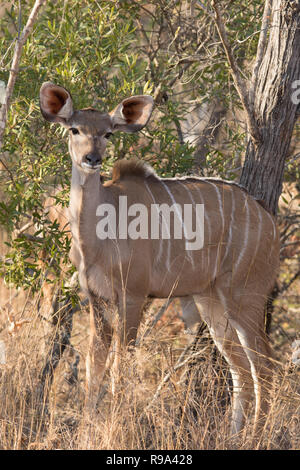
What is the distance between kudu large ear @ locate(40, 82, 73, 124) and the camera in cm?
318

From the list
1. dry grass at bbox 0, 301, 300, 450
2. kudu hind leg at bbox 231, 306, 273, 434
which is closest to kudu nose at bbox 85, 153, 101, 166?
dry grass at bbox 0, 301, 300, 450

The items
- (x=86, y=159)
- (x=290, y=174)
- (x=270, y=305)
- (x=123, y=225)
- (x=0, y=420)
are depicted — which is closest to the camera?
(x=0, y=420)

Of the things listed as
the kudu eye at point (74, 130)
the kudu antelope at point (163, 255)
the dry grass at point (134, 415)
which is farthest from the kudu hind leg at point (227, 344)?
the kudu eye at point (74, 130)

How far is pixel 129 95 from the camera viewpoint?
3600 mm

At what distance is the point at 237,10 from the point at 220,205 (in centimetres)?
129

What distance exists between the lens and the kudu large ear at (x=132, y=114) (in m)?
3.33

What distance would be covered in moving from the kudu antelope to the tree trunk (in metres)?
0.16

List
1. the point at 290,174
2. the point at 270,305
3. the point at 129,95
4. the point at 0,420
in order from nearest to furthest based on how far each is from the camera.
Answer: the point at 0,420, the point at 129,95, the point at 270,305, the point at 290,174

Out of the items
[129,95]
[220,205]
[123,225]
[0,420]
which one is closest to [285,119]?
[220,205]

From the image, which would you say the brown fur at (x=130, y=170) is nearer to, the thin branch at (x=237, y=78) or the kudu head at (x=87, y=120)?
the kudu head at (x=87, y=120)

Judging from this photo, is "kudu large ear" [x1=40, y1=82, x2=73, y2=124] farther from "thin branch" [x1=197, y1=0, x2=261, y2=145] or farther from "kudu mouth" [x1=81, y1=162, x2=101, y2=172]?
"thin branch" [x1=197, y1=0, x2=261, y2=145]

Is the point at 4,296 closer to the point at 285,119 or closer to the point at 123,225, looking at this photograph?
the point at 123,225

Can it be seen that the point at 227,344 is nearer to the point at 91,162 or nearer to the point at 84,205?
the point at 84,205

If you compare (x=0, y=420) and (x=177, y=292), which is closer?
(x=0, y=420)
